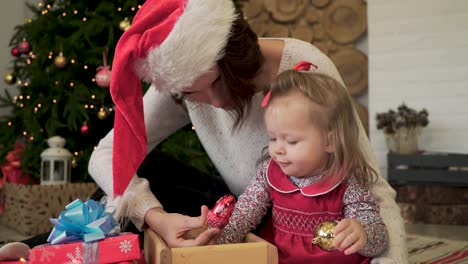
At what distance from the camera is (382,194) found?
116 centimetres

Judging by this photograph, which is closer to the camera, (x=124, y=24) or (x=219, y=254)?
(x=219, y=254)

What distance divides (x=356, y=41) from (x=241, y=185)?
2.32 metres

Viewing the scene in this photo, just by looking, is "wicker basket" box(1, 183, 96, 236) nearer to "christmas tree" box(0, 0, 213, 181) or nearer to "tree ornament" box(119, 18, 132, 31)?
"christmas tree" box(0, 0, 213, 181)

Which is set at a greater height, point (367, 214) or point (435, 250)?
point (367, 214)

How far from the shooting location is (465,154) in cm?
304

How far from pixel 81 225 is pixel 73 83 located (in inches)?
71.8

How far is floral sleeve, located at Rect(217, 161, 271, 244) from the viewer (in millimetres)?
1159

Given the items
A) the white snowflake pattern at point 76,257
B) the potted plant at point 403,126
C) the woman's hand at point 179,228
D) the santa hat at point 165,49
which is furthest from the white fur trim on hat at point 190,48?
the potted plant at point 403,126

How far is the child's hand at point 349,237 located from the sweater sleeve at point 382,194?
97 millimetres

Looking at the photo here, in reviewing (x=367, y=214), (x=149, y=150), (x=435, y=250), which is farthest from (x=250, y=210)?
(x=435, y=250)

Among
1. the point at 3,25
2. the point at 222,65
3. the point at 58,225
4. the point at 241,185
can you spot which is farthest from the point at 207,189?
the point at 3,25

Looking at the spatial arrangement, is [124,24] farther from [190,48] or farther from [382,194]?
[382,194]

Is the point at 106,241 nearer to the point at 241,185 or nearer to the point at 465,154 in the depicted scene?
the point at 241,185

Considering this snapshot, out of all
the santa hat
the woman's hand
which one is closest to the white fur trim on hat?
the santa hat
